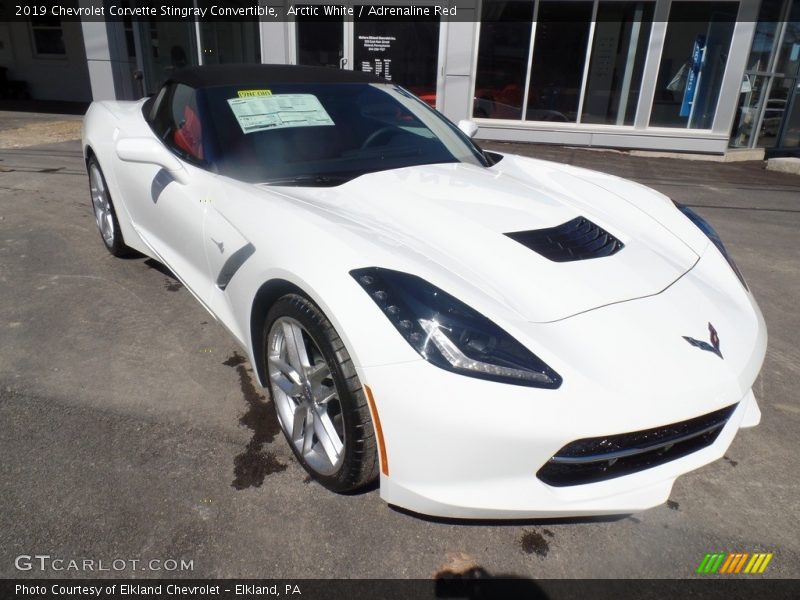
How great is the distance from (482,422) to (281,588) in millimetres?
810

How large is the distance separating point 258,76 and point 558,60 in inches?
335

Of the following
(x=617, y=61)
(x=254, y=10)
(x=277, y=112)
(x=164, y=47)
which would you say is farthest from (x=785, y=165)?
(x=164, y=47)

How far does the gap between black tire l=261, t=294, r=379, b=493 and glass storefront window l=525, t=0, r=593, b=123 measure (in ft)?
31.4

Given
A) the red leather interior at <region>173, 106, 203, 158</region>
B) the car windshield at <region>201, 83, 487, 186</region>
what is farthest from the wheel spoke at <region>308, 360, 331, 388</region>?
the red leather interior at <region>173, 106, 203, 158</region>

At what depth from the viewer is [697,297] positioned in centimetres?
200

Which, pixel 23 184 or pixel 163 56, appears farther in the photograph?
pixel 163 56

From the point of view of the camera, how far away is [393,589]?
170cm

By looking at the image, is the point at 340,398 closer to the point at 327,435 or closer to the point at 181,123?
the point at 327,435

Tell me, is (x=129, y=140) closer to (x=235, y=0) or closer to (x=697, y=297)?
(x=697, y=297)

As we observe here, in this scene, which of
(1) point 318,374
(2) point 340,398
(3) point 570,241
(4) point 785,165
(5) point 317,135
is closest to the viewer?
(2) point 340,398

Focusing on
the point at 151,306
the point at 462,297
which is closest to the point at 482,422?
the point at 462,297

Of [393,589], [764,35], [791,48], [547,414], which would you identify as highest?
[764,35]

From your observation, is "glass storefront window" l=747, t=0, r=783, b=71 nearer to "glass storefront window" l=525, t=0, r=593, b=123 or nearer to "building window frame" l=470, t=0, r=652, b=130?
"building window frame" l=470, t=0, r=652, b=130

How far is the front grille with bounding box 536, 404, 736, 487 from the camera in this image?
1.58 metres
